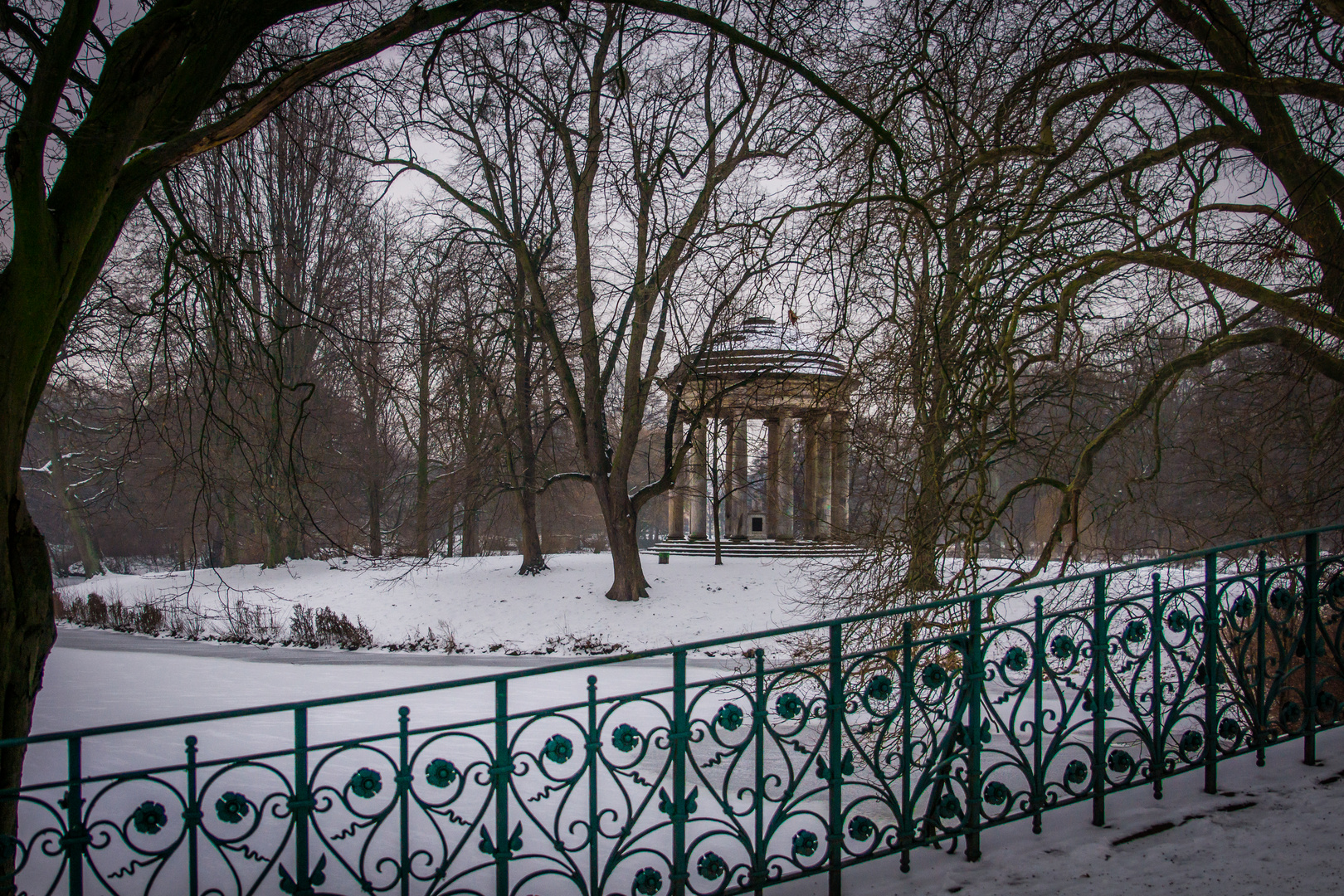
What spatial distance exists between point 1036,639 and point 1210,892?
965 millimetres

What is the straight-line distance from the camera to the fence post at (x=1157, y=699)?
11.8 feet

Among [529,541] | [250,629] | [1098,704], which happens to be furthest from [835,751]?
[529,541]

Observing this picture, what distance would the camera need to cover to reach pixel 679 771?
3.08 metres

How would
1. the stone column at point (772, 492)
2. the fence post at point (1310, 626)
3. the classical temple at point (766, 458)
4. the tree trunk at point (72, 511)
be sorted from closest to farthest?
the fence post at point (1310, 626) < the classical temple at point (766, 458) < the stone column at point (772, 492) < the tree trunk at point (72, 511)

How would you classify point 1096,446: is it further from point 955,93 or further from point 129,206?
point 129,206

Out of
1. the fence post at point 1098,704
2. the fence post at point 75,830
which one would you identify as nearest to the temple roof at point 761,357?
the fence post at point 1098,704

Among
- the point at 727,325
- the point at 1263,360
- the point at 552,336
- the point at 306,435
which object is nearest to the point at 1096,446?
the point at 1263,360

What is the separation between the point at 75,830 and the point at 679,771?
5.96ft

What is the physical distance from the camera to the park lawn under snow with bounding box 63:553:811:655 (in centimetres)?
1509

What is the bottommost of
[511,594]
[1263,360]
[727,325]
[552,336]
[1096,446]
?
[511,594]

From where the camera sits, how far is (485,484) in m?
17.1

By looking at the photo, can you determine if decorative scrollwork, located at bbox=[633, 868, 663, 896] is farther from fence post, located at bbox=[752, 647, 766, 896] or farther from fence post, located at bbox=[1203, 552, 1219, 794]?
fence post, located at bbox=[1203, 552, 1219, 794]

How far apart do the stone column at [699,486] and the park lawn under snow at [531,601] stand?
7.31 feet

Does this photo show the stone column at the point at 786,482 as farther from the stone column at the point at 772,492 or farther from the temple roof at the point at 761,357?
the temple roof at the point at 761,357
